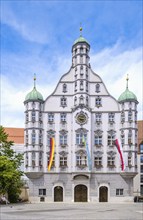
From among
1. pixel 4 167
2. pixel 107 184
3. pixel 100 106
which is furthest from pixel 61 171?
pixel 4 167

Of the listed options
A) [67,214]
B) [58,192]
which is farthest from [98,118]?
[67,214]

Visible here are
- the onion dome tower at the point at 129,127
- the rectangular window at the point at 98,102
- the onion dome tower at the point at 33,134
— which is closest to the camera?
the onion dome tower at the point at 33,134

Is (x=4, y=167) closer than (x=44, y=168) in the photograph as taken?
Yes

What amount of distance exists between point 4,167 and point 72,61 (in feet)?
81.9

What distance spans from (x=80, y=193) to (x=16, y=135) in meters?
30.2

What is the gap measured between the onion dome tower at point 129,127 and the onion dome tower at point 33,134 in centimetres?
1319

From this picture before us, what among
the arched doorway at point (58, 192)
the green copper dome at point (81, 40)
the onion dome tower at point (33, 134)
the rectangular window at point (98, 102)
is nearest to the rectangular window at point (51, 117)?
the onion dome tower at point (33, 134)

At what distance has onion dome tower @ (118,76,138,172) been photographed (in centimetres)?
5109

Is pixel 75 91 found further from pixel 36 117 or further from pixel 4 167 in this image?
pixel 4 167

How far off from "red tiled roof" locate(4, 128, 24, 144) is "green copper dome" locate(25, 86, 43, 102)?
24017 mm

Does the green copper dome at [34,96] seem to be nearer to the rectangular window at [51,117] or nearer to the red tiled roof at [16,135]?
the rectangular window at [51,117]

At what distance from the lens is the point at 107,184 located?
50938mm

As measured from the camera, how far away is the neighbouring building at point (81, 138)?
50781 mm

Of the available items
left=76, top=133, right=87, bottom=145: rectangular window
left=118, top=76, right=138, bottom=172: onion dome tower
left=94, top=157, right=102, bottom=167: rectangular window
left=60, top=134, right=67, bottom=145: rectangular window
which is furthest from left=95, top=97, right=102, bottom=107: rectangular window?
left=94, top=157, right=102, bottom=167: rectangular window
